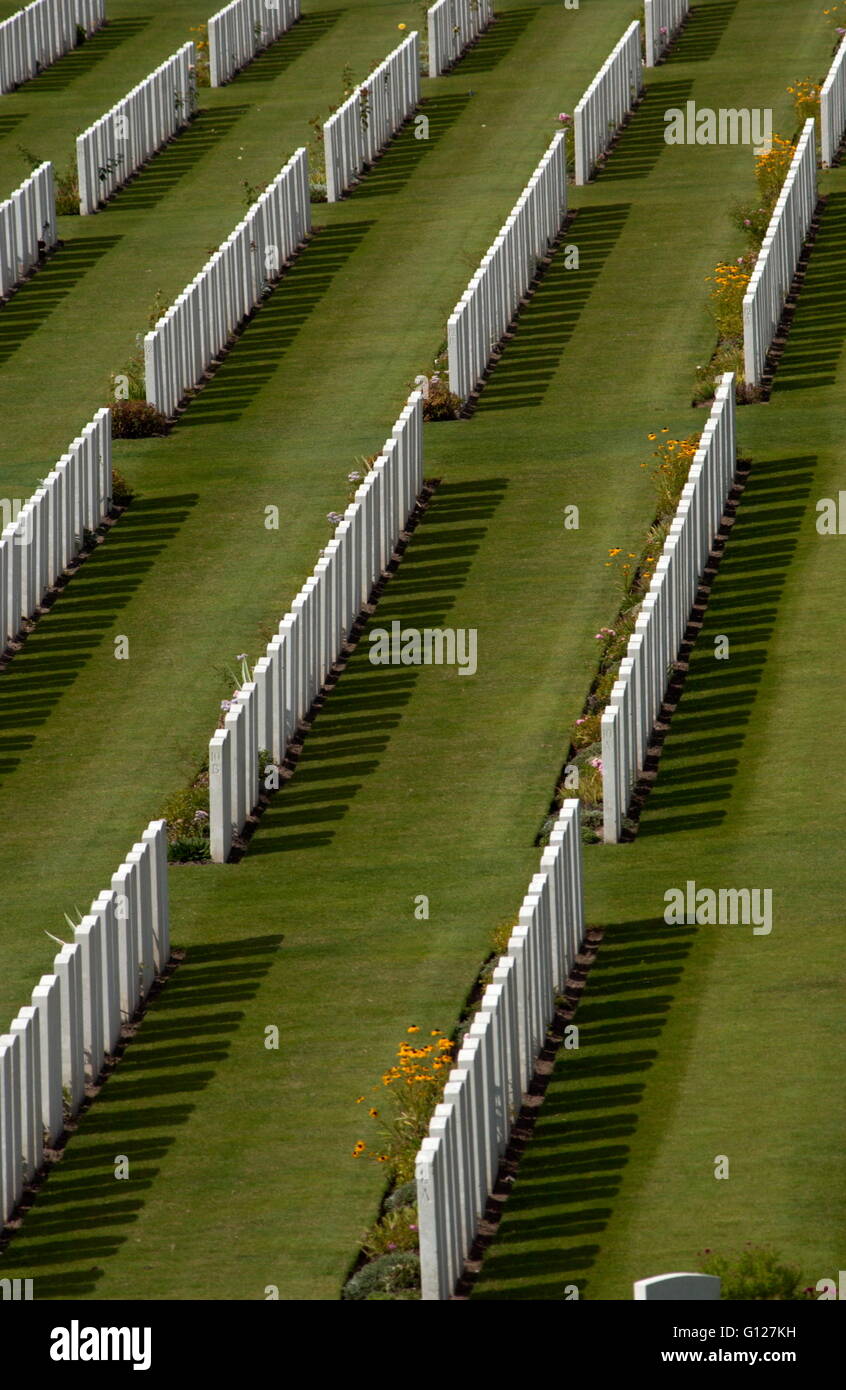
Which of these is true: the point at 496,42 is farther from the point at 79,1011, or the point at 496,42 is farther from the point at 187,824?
the point at 79,1011

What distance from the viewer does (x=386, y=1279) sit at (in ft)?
46.5

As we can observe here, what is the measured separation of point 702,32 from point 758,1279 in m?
35.0

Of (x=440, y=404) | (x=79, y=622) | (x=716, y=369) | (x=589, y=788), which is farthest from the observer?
(x=716, y=369)

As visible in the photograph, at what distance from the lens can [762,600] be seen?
24.0m

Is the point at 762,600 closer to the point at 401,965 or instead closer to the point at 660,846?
the point at 660,846

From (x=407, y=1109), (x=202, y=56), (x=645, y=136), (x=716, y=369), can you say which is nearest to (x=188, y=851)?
(x=407, y=1109)

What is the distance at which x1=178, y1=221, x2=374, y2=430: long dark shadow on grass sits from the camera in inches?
1183

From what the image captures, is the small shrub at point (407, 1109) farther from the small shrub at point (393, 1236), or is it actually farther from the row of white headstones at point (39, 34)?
the row of white headstones at point (39, 34)

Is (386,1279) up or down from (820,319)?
down

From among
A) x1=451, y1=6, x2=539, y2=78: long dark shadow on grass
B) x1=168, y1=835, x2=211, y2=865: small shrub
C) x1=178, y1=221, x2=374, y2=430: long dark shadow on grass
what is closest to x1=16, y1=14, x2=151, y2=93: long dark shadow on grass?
x1=451, y1=6, x2=539, y2=78: long dark shadow on grass

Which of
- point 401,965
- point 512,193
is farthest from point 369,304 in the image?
point 401,965

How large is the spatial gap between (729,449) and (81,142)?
48.7ft

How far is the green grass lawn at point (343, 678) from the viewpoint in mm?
15719

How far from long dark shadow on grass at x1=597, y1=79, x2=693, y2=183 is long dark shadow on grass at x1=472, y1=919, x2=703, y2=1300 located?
69.9ft
